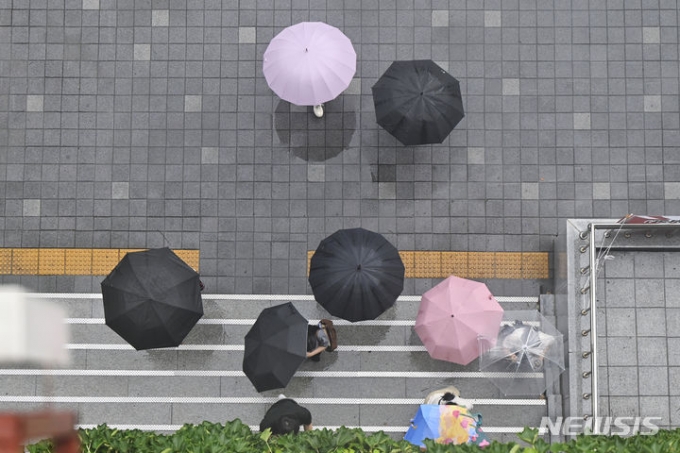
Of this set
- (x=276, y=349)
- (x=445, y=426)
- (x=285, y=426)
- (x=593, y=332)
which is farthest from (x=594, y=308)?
(x=285, y=426)

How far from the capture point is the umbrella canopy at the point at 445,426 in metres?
9.01

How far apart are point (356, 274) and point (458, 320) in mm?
1566

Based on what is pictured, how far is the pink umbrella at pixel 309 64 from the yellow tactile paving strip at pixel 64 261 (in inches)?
115

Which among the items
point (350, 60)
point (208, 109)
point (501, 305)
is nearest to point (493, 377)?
point (501, 305)

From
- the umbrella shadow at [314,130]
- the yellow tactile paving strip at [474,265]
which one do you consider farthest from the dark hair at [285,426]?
the umbrella shadow at [314,130]

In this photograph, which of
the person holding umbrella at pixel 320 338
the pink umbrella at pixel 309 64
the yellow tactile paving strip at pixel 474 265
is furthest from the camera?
the yellow tactile paving strip at pixel 474 265

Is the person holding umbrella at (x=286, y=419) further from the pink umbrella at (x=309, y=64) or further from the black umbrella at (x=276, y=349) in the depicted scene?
the pink umbrella at (x=309, y=64)

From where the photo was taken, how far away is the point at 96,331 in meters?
10.5

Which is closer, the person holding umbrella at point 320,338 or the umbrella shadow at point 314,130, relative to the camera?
the person holding umbrella at point 320,338

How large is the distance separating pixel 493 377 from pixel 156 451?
5.13 meters

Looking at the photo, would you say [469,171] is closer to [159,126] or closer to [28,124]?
[159,126]

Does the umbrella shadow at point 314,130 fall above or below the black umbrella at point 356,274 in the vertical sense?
above

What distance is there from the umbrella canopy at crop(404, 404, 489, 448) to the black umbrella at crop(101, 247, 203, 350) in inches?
132

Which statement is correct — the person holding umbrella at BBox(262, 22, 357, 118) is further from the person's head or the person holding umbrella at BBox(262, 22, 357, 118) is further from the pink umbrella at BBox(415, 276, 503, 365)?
the person's head
